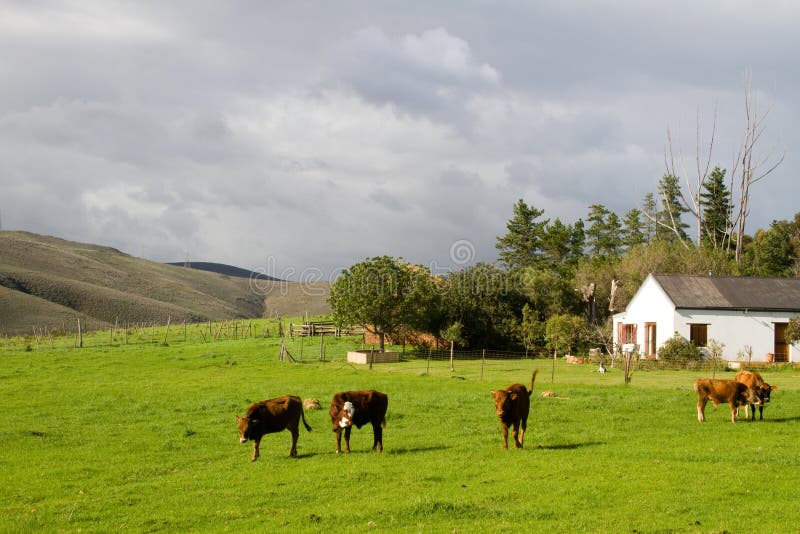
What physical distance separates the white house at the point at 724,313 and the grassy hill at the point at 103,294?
82.1m

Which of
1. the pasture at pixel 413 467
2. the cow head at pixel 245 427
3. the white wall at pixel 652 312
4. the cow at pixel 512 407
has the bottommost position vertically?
the pasture at pixel 413 467

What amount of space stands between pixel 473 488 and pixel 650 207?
97855 millimetres

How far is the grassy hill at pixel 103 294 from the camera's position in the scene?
102m

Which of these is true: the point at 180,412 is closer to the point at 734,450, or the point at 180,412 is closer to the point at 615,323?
the point at 734,450

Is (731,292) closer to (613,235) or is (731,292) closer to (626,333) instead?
(626,333)

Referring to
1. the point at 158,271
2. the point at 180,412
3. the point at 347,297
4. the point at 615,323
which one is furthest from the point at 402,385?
the point at 158,271

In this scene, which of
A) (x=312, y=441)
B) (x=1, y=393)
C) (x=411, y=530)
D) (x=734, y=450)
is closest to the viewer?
(x=411, y=530)

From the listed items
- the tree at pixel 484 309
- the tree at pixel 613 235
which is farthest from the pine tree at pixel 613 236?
the tree at pixel 484 309

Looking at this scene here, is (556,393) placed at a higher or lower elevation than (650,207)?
lower

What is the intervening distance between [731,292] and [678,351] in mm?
6765

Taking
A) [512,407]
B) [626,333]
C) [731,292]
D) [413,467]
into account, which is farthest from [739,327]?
[413,467]

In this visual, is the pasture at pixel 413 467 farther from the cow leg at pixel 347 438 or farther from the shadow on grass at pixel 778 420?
the cow leg at pixel 347 438

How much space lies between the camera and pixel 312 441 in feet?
54.0

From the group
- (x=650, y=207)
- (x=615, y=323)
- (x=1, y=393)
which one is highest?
(x=650, y=207)
